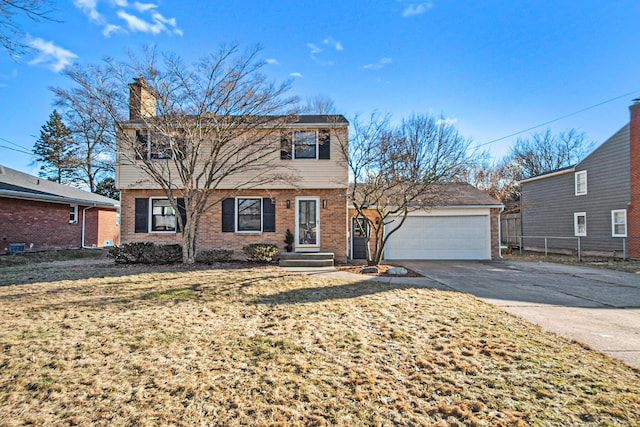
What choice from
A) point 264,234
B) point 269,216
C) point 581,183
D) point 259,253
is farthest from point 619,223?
point 259,253

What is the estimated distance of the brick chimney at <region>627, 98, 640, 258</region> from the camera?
1559cm

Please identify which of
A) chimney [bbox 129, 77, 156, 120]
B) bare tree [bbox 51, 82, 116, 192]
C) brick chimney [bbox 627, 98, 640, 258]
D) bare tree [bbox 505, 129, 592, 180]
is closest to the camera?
bare tree [bbox 51, 82, 116, 192]

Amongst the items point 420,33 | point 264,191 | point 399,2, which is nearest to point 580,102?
point 420,33

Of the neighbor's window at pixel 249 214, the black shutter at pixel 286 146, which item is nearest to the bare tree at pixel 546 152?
the black shutter at pixel 286 146

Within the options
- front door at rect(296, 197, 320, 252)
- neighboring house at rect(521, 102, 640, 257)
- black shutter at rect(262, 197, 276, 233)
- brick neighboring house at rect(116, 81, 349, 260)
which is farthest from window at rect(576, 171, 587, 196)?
black shutter at rect(262, 197, 276, 233)

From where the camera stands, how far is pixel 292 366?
3.54 m

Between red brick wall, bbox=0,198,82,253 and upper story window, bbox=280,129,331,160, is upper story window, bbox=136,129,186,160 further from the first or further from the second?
red brick wall, bbox=0,198,82,253

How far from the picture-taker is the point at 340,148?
1242 centimetres

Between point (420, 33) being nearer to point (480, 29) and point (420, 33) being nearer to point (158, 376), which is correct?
point (480, 29)

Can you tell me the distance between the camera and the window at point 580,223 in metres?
18.6

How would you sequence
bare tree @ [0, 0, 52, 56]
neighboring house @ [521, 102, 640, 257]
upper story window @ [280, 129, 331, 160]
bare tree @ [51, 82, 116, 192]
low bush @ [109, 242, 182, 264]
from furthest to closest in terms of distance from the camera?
1. neighboring house @ [521, 102, 640, 257]
2. upper story window @ [280, 129, 331, 160]
3. low bush @ [109, 242, 182, 264]
4. bare tree @ [51, 82, 116, 192]
5. bare tree @ [0, 0, 52, 56]

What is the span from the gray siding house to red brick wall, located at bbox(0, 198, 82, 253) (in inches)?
1037

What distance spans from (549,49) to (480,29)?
13.0ft

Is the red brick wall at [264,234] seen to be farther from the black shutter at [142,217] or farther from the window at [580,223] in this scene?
the window at [580,223]
